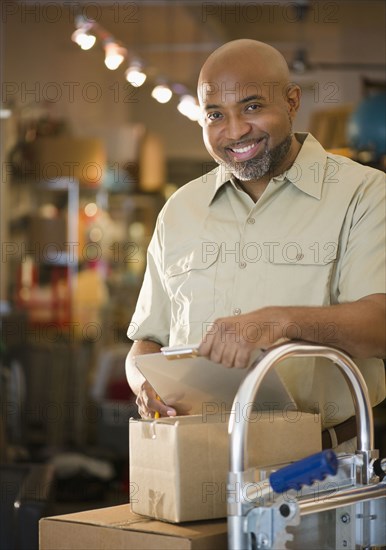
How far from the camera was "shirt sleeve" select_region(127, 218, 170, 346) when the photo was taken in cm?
228

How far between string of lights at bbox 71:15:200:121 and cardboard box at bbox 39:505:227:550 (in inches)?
133

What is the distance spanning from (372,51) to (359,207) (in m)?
7.65

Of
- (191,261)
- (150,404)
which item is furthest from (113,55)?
(150,404)

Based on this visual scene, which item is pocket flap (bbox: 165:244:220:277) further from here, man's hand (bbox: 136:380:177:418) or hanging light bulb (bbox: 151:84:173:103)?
hanging light bulb (bbox: 151:84:173:103)

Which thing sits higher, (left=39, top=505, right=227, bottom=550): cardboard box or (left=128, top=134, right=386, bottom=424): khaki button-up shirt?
(left=128, top=134, right=386, bottom=424): khaki button-up shirt

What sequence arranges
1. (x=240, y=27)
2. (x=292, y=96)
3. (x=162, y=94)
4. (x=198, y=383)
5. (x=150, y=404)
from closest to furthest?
(x=198, y=383) < (x=150, y=404) < (x=292, y=96) < (x=162, y=94) < (x=240, y=27)

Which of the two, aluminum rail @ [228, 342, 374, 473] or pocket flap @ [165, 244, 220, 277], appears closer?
aluminum rail @ [228, 342, 374, 473]

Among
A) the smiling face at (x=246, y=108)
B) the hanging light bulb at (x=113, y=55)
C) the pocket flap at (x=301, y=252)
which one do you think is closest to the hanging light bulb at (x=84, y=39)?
the hanging light bulb at (x=113, y=55)

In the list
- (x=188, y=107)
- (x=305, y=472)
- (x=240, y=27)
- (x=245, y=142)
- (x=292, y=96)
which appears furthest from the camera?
(x=240, y=27)

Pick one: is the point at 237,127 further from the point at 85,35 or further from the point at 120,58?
the point at 120,58

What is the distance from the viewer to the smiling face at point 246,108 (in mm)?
2012

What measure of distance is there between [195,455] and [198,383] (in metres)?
0.21

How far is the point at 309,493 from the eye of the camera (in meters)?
1.61

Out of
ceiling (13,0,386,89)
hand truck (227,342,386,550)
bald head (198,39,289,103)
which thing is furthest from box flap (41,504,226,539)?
ceiling (13,0,386,89)
